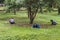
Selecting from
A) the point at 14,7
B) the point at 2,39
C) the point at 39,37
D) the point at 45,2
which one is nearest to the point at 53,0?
the point at 45,2

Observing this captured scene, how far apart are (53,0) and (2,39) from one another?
936 cm

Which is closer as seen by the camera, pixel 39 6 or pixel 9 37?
A: pixel 9 37

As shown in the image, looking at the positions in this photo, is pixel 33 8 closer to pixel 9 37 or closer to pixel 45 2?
pixel 45 2

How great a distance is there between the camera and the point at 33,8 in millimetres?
20266

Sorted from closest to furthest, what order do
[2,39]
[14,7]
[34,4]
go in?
1. [2,39]
2. [34,4]
3. [14,7]

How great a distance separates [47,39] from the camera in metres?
11.8

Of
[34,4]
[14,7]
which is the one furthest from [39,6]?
[14,7]

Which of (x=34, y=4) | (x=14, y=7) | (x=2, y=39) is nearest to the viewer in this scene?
(x=2, y=39)

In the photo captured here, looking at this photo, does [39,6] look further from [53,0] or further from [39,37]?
[39,37]

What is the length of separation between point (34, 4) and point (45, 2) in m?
1.03

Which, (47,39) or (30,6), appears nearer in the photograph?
(47,39)

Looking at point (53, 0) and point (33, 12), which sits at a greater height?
point (53, 0)

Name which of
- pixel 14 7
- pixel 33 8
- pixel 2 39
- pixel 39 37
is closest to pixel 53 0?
pixel 33 8

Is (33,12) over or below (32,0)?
below
